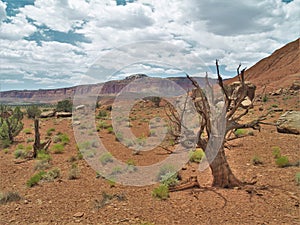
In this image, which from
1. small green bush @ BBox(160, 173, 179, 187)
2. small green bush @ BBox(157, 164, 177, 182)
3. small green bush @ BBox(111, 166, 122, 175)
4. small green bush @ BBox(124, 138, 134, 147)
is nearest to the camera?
small green bush @ BBox(160, 173, 179, 187)

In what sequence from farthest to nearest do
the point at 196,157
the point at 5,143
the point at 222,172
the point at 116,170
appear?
the point at 5,143 < the point at 196,157 < the point at 116,170 < the point at 222,172

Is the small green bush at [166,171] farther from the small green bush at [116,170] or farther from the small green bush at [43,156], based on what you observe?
the small green bush at [43,156]

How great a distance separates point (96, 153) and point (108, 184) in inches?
197

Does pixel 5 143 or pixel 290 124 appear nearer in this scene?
pixel 290 124

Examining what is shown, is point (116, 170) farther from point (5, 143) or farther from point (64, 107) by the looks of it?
point (64, 107)

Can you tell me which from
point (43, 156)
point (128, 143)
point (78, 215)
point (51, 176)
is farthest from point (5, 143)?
point (78, 215)

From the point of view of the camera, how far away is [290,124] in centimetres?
1436

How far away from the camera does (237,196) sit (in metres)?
6.56

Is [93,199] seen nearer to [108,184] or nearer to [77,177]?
[108,184]

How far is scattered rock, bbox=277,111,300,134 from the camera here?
46.1ft

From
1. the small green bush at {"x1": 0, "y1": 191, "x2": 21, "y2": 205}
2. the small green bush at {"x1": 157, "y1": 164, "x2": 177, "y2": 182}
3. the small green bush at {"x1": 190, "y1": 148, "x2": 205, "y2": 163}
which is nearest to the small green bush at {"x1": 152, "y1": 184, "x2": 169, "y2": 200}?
the small green bush at {"x1": 157, "y1": 164, "x2": 177, "y2": 182}

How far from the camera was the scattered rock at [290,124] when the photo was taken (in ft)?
46.1

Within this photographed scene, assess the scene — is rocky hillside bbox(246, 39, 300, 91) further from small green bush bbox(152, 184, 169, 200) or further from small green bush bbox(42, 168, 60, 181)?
small green bush bbox(152, 184, 169, 200)

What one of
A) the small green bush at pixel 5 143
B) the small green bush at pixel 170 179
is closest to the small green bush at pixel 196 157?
the small green bush at pixel 170 179
